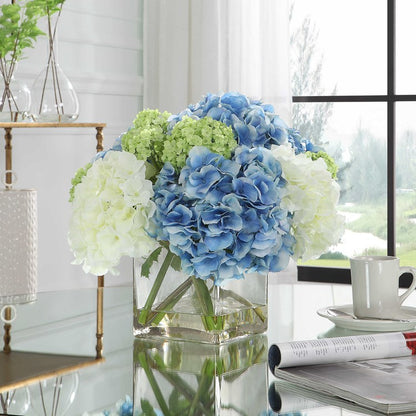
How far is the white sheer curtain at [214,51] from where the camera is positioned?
148 inches

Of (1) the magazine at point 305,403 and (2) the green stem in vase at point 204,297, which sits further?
(2) the green stem in vase at point 204,297

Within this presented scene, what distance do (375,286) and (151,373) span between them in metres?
0.44

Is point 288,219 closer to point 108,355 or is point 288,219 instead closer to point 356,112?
point 108,355

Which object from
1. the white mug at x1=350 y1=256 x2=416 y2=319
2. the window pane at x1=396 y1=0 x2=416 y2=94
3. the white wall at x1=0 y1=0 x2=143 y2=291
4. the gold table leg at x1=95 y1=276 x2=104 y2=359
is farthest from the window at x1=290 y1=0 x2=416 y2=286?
the white mug at x1=350 y1=256 x2=416 y2=319

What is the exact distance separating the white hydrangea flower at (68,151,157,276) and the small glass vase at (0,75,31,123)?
1541 millimetres

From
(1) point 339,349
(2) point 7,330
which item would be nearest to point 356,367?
(1) point 339,349

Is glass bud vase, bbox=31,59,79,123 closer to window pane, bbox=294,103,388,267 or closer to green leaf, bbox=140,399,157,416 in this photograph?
window pane, bbox=294,103,388,267

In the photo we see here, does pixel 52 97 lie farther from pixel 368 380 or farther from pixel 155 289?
pixel 368 380

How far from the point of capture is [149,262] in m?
1.19

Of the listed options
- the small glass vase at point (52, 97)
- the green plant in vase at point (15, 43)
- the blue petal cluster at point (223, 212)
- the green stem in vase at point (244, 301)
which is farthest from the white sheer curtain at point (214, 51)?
the blue petal cluster at point (223, 212)

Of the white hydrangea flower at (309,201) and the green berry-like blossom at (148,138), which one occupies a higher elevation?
the green berry-like blossom at (148,138)

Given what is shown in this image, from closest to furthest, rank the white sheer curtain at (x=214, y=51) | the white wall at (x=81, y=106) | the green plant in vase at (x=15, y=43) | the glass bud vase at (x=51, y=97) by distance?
1. the green plant in vase at (x=15, y=43)
2. the glass bud vase at (x=51, y=97)
3. the white wall at (x=81, y=106)
4. the white sheer curtain at (x=214, y=51)

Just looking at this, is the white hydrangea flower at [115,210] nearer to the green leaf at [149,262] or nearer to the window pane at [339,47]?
the green leaf at [149,262]

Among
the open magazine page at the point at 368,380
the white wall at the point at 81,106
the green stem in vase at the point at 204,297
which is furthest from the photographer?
the white wall at the point at 81,106
